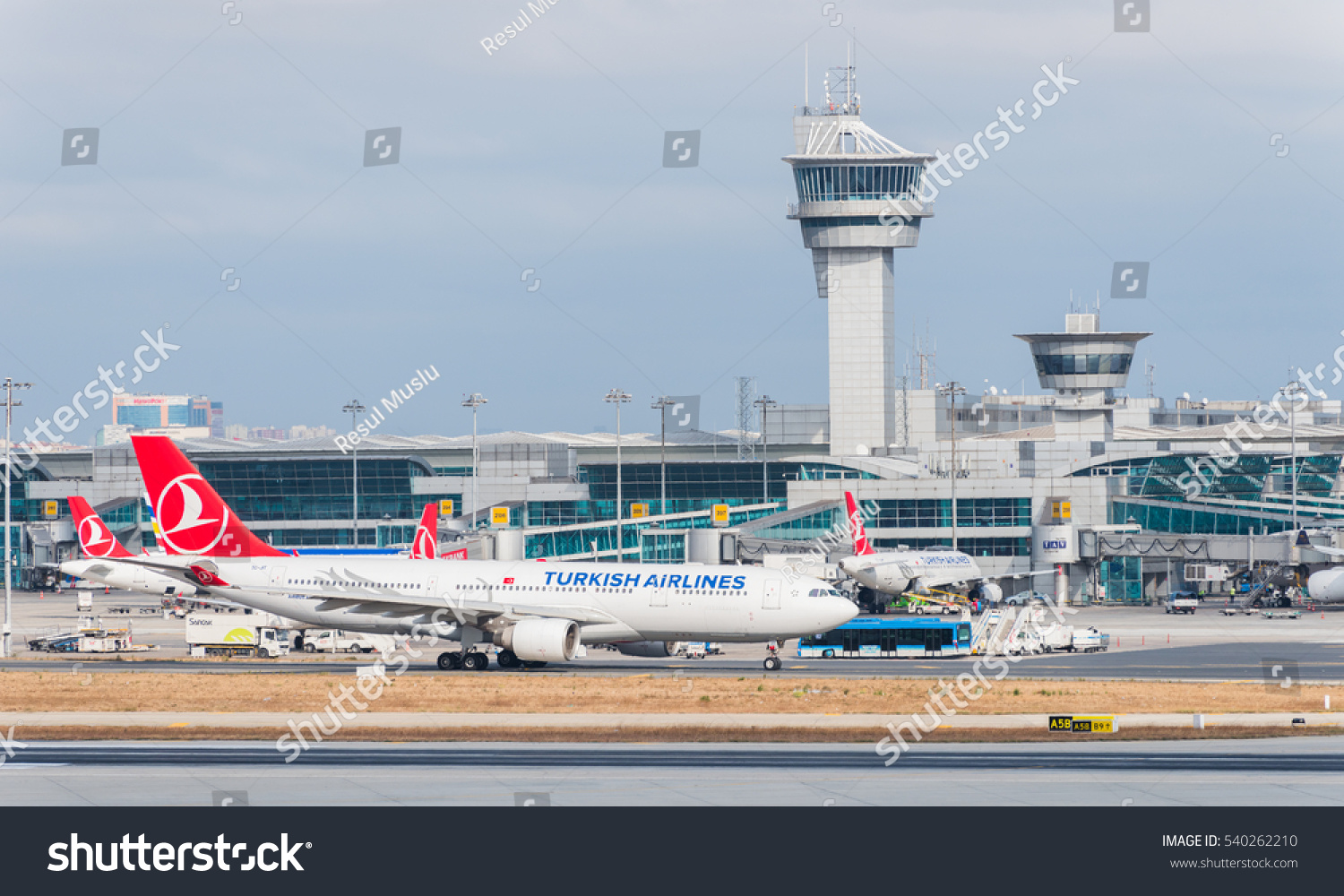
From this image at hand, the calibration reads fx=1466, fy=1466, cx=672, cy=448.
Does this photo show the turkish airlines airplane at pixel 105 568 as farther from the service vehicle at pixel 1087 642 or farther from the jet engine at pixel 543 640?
the service vehicle at pixel 1087 642

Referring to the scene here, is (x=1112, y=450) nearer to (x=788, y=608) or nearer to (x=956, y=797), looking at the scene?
(x=788, y=608)

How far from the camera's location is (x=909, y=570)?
110 metres

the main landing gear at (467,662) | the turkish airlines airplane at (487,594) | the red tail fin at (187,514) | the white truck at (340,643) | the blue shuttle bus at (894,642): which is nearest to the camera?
the turkish airlines airplane at (487,594)

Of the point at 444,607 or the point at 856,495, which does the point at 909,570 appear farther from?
the point at 444,607

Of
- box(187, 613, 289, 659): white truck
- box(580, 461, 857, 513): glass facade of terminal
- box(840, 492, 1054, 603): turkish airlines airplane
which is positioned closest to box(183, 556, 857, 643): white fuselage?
box(187, 613, 289, 659): white truck

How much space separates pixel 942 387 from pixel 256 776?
422ft

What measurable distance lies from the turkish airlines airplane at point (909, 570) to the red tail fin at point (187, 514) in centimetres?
5210

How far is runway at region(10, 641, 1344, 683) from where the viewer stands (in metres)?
63.4

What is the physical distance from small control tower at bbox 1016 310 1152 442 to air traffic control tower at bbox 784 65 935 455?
21747 mm

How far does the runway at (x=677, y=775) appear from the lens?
104 feet

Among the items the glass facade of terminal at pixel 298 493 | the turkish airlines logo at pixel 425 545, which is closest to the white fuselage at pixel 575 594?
the turkish airlines logo at pixel 425 545

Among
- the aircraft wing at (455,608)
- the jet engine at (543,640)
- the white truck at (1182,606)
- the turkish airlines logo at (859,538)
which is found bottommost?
the white truck at (1182,606)
